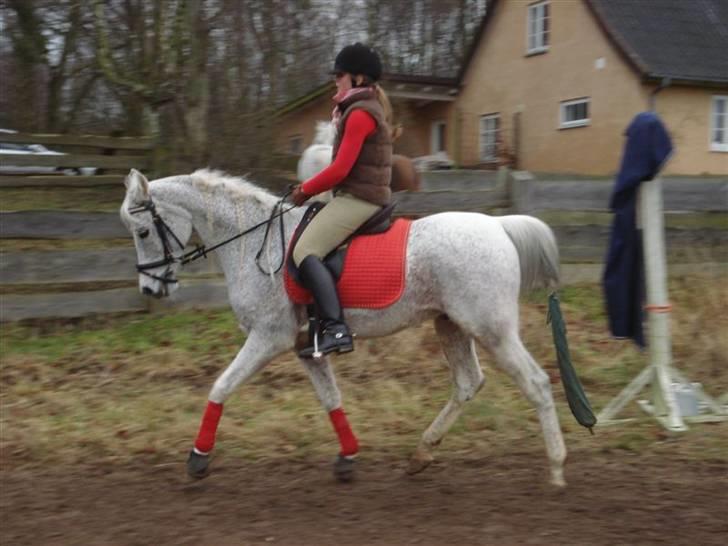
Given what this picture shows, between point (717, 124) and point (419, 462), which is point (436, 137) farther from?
point (419, 462)

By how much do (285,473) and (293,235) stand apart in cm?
163

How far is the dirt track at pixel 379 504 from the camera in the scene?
4.25 meters

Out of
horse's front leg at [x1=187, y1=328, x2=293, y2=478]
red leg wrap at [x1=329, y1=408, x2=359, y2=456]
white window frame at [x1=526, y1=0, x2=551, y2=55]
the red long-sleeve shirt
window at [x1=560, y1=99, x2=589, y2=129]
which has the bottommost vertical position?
red leg wrap at [x1=329, y1=408, x2=359, y2=456]

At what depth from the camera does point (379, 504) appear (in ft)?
15.6

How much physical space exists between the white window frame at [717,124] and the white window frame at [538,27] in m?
4.42

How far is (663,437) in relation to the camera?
5.80 meters

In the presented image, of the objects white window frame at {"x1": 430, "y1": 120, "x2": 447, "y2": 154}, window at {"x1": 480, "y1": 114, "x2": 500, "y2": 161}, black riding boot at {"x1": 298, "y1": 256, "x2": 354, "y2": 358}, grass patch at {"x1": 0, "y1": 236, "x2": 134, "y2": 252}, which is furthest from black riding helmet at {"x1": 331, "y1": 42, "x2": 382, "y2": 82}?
white window frame at {"x1": 430, "y1": 120, "x2": 447, "y2": 154}

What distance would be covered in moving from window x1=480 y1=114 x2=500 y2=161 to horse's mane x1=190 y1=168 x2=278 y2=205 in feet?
58.2

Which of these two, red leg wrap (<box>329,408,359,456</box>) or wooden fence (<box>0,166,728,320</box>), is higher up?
wooden fence (<box>0,166,728,320</box>)

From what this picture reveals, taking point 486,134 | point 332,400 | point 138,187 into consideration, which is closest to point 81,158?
point 138,187

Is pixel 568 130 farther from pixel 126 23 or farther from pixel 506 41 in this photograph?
pixel 126 23

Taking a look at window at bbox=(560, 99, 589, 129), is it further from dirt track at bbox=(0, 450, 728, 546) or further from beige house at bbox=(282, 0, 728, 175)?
dirt track at bbox=(0, 450, 728, 546)

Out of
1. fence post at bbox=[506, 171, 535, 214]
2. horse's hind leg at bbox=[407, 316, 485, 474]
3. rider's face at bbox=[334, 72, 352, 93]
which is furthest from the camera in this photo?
fence post at bbox=[506, 171, 535, 214]

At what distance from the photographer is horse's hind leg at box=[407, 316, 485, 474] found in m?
5.29
